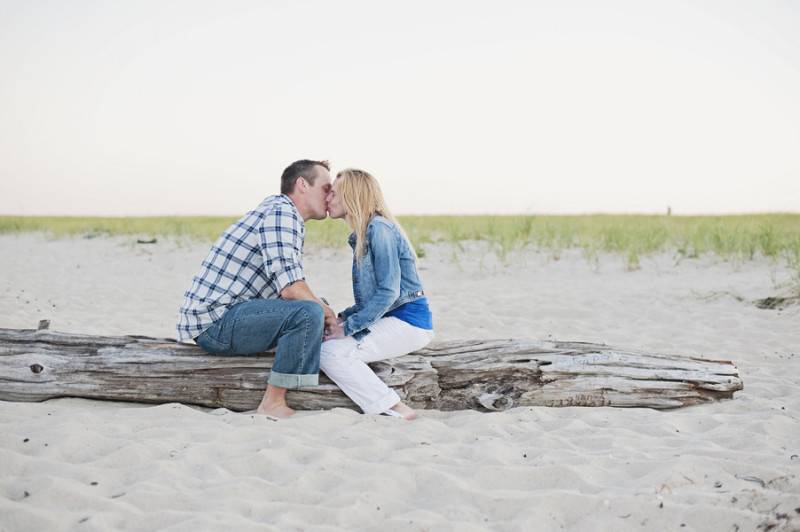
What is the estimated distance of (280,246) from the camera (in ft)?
13.4

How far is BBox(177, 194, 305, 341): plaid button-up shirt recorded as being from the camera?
409 cm

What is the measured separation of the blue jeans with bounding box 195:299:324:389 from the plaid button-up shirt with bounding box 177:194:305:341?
0.10m

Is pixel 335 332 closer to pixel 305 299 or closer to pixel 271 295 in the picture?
pixel 305 299

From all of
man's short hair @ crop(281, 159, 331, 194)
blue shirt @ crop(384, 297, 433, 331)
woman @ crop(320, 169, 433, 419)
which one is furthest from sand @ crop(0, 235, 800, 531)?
man's short hair @ crop(281, 159, 331, 194)

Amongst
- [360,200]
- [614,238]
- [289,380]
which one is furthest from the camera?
[614,238]

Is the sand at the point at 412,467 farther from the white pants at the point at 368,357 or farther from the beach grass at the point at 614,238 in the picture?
the beach grass at the point at 614,238

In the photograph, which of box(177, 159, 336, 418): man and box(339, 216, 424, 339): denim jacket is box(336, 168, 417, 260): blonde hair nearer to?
box(339, 216, 424, 339): denim jacket

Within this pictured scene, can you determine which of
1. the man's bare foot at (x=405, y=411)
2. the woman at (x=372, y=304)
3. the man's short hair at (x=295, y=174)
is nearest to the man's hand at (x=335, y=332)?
the woman at (x=372, y=304)

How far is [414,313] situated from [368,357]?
39 cm

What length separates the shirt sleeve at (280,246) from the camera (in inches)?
161

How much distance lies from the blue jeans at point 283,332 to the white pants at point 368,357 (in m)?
0.12

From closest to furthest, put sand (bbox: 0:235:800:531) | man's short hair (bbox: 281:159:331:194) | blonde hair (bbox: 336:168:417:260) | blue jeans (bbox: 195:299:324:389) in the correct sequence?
sand (bbox: 0:235:800:531) → blue jeans (bbox: 195:299:324:389) → blonde hair (bbox: 336:168:417:260) → man's short hair (bbox: 281:159:331:194)

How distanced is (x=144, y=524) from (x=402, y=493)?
3.27 feet

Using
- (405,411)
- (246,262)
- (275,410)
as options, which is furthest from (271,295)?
(405,411)
